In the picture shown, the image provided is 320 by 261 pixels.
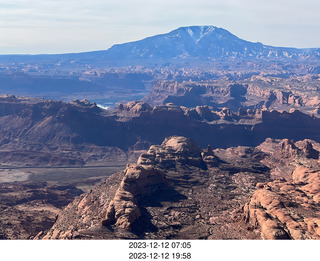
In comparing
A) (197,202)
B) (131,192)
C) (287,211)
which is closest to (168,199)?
(197,202)

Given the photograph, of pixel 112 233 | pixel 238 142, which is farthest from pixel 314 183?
pixel 238 142

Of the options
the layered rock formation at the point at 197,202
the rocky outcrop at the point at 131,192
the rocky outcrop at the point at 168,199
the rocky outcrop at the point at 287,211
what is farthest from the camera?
the rocky outcrop at the point at 131,192

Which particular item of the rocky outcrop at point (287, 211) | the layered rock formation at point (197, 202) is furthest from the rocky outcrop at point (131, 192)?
the rocky outcrop at point (287, 211)

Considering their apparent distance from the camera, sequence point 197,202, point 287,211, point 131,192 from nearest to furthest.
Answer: point 287,211 < point 131,192 < point 197,202

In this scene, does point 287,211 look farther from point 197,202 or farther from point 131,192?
point 131,192

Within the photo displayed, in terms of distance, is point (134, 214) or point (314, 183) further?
point (314, 183)

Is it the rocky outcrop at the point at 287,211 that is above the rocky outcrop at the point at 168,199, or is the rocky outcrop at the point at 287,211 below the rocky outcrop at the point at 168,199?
above

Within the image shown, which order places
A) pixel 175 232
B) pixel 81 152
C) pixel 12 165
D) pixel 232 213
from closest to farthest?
pixel 175 232 < pixel 232 213 < pixel 12 165 < pixel 81 152

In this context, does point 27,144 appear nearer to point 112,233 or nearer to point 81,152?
point 81,152

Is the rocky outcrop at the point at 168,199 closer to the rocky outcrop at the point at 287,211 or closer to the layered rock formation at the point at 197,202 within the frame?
the layered rock formation at the point at 197,202

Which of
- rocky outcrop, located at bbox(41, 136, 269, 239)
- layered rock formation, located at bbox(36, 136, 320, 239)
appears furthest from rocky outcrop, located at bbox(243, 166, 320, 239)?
rocky outcrop, located at bbox(41, 136, 269, 239)

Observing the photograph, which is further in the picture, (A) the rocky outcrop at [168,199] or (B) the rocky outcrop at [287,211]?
(A) the rocky outcrop at [168,199]
